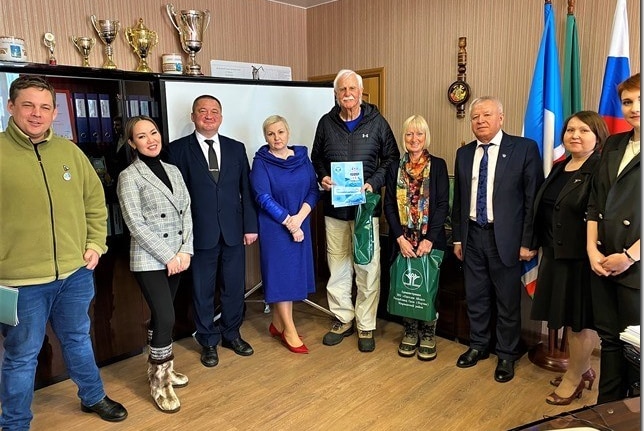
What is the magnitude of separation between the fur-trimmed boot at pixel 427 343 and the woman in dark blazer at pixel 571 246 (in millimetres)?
680

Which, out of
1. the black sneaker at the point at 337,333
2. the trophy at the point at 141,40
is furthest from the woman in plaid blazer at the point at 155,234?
the trophy at the point at 141,40

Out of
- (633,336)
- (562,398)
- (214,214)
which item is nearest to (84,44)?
(214,214)

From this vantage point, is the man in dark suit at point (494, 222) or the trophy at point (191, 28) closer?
the man in dark suit at point (494, 222)

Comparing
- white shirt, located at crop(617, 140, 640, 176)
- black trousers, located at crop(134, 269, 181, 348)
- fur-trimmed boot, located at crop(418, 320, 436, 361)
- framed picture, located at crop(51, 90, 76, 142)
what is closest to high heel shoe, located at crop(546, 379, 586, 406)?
fur-trimmed boot, located at crop(418, 320, 436, 361)

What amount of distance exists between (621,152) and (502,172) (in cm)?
66

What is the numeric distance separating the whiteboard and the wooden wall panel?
22.7 inches

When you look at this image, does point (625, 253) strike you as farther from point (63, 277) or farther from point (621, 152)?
point (63, 277)

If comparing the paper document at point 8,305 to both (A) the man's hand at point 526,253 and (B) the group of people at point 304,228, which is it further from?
(A) the man's hand at point 526,253

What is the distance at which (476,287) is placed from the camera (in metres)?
2.66

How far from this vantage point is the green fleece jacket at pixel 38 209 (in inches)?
74.0

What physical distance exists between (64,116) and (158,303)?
3.79ft

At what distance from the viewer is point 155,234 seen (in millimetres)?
2307

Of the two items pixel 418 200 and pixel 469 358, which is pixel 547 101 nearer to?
→ pixel 418 200

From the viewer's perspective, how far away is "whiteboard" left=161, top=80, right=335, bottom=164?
299 centimetres
